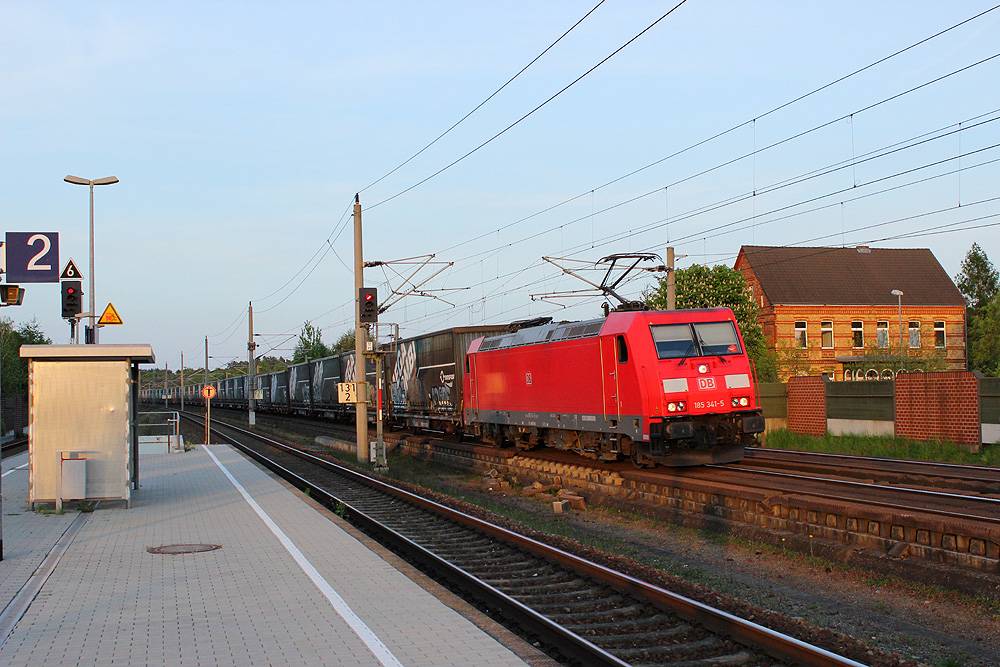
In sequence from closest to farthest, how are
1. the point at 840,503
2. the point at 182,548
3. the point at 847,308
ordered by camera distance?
the point at 840,503 < the point at 182,548 < the point at 847,308

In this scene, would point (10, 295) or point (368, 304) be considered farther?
point (368, 304)

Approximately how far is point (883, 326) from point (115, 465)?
47.2 m

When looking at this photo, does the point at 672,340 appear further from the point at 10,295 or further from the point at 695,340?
the point at 10,295

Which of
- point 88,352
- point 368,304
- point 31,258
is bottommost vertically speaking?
point 88,352

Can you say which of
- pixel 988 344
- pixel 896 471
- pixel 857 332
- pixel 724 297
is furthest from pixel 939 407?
pixel 988 344

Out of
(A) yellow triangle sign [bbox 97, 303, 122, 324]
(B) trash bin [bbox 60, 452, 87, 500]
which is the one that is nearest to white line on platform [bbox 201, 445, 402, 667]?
(B) trash bin [bbox 60, 452, 87, 500]

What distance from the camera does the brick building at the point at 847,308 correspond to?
160 feet

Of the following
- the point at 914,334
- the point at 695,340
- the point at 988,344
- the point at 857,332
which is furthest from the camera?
the point at 988,344

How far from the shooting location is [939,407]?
19.8m

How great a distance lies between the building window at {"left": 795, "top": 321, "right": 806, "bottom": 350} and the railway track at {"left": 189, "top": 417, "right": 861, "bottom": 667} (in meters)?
39.8

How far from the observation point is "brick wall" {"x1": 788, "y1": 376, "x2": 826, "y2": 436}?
25181 millimetres

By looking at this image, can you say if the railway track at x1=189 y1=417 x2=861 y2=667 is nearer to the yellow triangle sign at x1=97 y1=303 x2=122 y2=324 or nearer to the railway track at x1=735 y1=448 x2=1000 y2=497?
the railway track at x1=735 y1=448 x2=1000 y2=497

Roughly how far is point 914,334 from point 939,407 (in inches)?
1367

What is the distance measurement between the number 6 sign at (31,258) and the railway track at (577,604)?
5.68 metres
